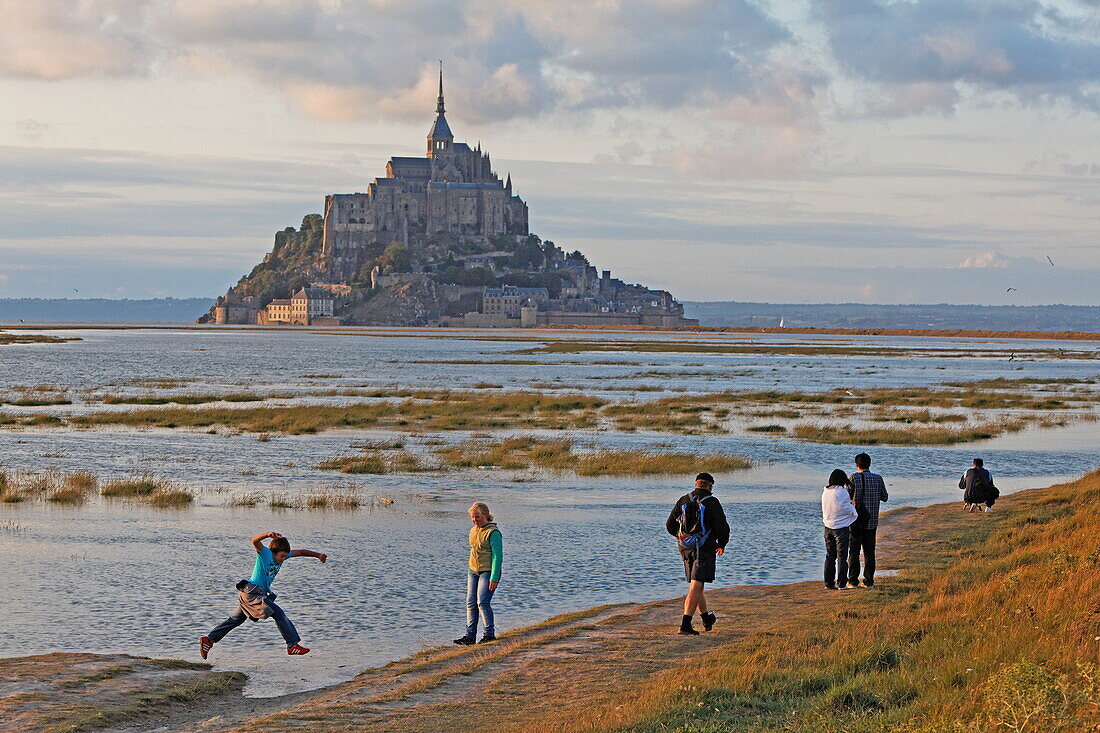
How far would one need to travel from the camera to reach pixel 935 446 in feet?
108

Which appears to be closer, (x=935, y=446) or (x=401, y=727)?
(x=401, y=727)

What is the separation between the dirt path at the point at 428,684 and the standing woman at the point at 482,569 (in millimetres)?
236

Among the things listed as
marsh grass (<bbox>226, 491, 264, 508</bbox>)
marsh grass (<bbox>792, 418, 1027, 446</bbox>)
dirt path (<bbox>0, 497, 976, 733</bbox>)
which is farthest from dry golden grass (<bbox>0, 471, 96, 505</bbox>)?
marsh grass (<bbox>792, 418, 1027, 446</bbox>)

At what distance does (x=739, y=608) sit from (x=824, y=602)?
0.95m

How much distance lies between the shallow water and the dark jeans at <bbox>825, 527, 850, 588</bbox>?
136 centimetres

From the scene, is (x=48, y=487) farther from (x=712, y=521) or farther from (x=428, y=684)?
(x=712, y=521)

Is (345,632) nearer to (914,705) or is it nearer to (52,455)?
(914,705)

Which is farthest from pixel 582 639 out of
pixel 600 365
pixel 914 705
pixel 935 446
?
pixel 600 365

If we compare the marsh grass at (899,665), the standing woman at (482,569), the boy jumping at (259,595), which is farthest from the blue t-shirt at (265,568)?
the marsh grass at (899,665)

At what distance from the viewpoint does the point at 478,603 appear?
12.3 meters

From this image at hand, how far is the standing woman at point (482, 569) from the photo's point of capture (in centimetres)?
1181

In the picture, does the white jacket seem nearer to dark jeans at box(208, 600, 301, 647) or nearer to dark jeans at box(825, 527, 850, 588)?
dark jeans at box(825, 527, 850, 588)

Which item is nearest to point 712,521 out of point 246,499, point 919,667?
point 919,667

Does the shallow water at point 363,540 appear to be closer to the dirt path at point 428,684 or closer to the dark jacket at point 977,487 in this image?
the dirt path at point 428,684
